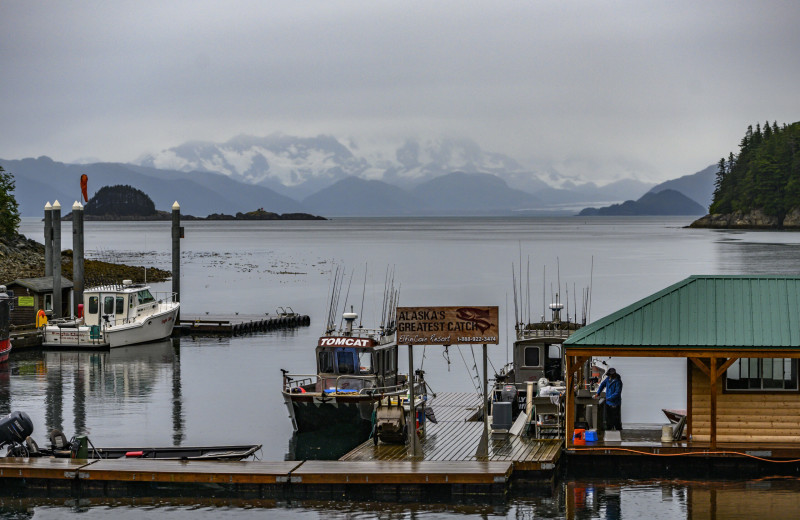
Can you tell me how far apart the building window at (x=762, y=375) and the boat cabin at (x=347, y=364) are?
1071cm

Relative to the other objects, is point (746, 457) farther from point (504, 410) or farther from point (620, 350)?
point (504, 410)

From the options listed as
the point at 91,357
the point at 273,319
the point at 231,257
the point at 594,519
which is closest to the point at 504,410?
the point at 594,519

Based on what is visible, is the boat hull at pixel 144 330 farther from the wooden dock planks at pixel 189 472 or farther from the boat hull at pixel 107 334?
the wooden dock planks at pixel 189 472

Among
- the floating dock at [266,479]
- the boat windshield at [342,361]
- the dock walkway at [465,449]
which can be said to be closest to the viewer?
the floating dock at [266,479]

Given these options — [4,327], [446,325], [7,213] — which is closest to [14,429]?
[446,325]

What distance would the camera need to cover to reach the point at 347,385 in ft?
102

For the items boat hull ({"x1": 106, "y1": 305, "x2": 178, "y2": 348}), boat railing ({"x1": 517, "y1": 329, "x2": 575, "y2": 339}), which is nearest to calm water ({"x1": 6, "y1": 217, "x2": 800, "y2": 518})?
boat hull ({"x1": 106, "y1": 305, "x2": 178, "y2": 348})

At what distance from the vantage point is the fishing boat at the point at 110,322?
166ft

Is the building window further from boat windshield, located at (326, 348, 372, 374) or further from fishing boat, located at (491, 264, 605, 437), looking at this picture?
boat windshield, located at (326, 348, 372, 374)

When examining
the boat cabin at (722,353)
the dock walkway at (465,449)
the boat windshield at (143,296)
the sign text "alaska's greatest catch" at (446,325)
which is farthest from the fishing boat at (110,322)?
the boat cabin at (722,353)

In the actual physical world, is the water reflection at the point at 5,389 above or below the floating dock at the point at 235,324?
below

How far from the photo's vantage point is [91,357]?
4925cm

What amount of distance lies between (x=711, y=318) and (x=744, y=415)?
2327 mm

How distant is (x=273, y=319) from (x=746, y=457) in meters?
40.9
